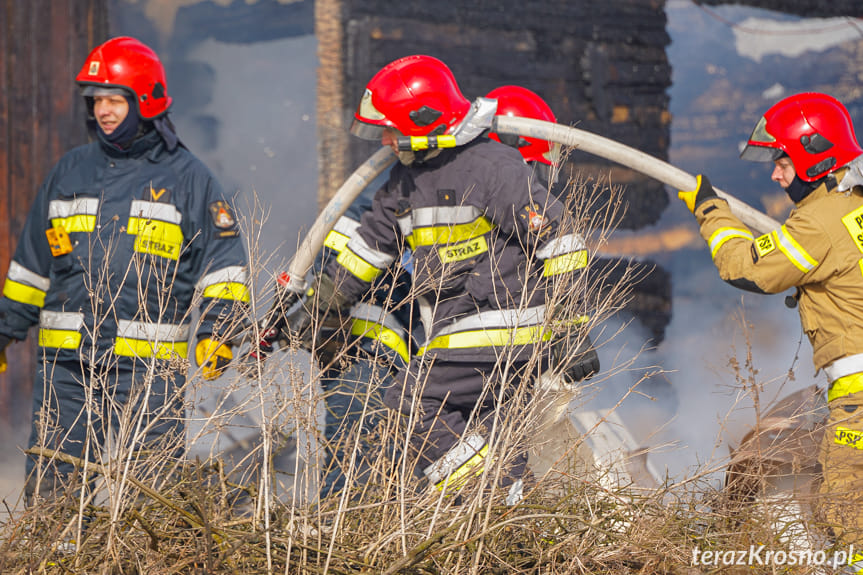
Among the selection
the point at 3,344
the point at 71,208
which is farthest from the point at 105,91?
the point at 3,344

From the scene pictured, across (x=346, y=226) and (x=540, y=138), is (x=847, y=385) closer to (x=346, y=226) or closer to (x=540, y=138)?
(x=540, y=138)

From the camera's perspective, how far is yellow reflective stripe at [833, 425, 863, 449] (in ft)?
9.20

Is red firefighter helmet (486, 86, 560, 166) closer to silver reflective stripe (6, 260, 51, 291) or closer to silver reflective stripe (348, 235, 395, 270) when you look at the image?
silver reflective stripe (348, 235, 395, 270)

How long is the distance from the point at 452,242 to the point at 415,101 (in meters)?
0.59

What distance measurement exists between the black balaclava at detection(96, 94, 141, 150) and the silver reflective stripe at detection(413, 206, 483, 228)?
1.37 metres

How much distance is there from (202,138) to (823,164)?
4442mm

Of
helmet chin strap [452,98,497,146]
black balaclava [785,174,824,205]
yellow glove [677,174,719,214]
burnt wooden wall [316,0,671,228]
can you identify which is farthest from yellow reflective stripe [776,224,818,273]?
burnt wooden wall [316,0,671,228]

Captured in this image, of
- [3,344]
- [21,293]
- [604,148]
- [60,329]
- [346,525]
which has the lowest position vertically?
[346,525]

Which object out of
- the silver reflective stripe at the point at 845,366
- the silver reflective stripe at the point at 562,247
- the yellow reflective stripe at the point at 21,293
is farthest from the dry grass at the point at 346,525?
the yellow reflective stripe at the point at 21,293

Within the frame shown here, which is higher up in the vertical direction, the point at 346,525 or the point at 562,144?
the point at 562,144

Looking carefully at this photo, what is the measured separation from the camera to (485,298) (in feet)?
10.7

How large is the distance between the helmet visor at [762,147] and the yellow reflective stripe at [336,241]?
1.73m

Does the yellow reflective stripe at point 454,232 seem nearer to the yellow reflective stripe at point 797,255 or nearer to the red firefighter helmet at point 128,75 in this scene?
the yellow reflective stripe at point 797,255

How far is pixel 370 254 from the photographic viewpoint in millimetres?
3525
